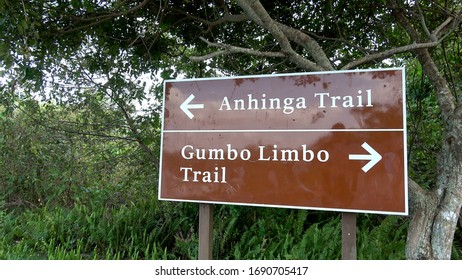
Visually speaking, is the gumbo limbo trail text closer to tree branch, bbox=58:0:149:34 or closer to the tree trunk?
the tree trunk

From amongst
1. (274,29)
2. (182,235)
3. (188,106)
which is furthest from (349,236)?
(182,235)

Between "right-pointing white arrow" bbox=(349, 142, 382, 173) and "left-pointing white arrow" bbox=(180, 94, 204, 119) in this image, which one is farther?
"left-pointing white arrow" bbox=(180, 94, 204, 119)

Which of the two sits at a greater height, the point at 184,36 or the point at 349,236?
the point at 184,36

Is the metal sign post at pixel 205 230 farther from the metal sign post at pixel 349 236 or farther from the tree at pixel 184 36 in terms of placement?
the tree at pixel 184 36

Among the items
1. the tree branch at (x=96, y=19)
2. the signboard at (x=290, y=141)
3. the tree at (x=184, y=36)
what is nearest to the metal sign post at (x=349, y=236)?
the signboard at (x=290, y=141)

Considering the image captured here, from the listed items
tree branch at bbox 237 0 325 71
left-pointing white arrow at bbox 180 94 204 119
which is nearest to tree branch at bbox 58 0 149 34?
tree branch at bbox 237 0 325 71

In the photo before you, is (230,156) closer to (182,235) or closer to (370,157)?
(370,157)

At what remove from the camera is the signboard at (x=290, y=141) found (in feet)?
7.53

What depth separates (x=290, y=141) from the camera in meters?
2.48

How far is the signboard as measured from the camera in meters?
2.29

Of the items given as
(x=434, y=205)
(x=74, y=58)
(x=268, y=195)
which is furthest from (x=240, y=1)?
(x=74, y=58)

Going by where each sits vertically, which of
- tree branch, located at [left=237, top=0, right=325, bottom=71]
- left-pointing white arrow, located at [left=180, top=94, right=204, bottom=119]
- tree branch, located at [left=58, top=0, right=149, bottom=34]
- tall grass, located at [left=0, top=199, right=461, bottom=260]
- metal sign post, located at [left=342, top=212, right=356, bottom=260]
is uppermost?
tree branch, located at [left=58, top=0, right=149, bottom=34]

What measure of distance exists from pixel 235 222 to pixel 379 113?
2.34 meters

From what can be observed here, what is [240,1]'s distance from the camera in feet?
9.98
